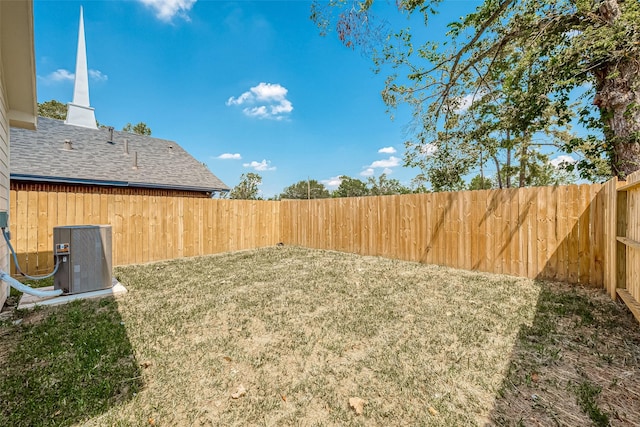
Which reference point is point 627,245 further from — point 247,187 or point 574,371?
point 247,187

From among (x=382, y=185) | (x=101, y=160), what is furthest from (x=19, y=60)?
(x=382, y=185)

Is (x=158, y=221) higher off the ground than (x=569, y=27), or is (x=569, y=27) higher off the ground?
(x=569, y=27)

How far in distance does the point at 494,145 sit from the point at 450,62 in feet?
13.6

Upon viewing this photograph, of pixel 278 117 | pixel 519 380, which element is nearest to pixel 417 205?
pixel 519 380

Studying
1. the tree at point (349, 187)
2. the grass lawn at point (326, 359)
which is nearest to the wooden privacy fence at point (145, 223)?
the grass lawn at point (326, 359)

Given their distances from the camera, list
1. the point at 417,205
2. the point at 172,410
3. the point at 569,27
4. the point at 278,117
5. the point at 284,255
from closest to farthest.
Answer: the point at 172,410, the point at 569,27, the point at 417,205, the point at 284,255, the point at 278,117

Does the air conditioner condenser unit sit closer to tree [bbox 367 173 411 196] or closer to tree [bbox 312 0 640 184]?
tree [bbox 312 0 640 184]

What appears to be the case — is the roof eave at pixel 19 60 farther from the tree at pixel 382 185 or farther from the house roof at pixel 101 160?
the tree at pixel 382 185

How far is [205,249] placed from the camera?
7660 millimetres

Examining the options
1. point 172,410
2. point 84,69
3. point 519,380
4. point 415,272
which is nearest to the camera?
point 172,410

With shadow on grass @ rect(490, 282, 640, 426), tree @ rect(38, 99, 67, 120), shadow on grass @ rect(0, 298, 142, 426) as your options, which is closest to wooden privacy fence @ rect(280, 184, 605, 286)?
shadow on grass @ rect(490, 282, 640, 426)

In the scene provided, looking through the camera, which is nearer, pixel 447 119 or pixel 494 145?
pixel 447 119

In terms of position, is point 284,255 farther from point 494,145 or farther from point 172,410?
point 494,145

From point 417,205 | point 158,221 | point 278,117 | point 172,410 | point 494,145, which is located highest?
point 278,117
